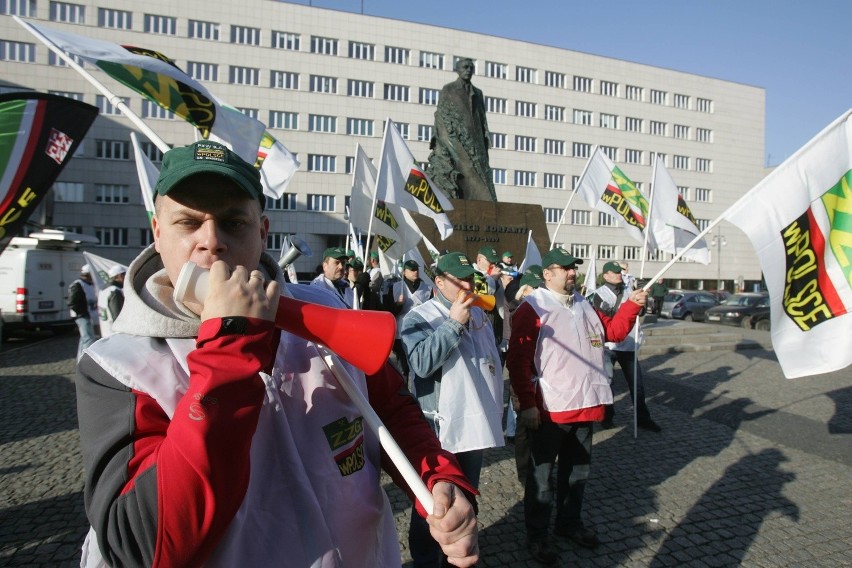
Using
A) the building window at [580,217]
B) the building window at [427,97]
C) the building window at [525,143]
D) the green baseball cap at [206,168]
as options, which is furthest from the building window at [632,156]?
the green baseball cap at [206,168]

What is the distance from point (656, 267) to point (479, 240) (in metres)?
45.6

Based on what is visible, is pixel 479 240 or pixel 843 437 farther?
pixel 479 240

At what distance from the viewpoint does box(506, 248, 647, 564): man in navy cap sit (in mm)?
4047

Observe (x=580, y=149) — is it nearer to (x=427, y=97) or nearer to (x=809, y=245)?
(x=427, y=97)

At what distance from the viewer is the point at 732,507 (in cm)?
485

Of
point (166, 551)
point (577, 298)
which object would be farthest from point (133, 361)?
point (577, 298)

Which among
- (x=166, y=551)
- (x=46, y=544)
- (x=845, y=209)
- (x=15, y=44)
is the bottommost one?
(x=46, y=544)

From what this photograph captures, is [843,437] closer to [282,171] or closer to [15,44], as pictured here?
[282,171]

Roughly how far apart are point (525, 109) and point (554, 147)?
4570 millimetres

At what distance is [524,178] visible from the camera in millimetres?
52875

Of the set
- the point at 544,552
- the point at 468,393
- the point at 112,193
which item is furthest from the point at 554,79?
the point at 544,552

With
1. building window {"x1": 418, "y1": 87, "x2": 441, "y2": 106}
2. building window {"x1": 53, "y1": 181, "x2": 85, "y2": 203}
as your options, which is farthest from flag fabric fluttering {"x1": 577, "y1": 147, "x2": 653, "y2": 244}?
building window {"x1": 53, "y1": 181, "x2": 85, "y2": 203}

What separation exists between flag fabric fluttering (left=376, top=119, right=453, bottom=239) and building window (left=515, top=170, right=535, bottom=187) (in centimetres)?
4538

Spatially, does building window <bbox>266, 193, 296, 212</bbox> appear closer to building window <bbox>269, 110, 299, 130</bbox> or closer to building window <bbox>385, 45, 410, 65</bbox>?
building window <bbox>269, 110, 299, 130</bbox>
